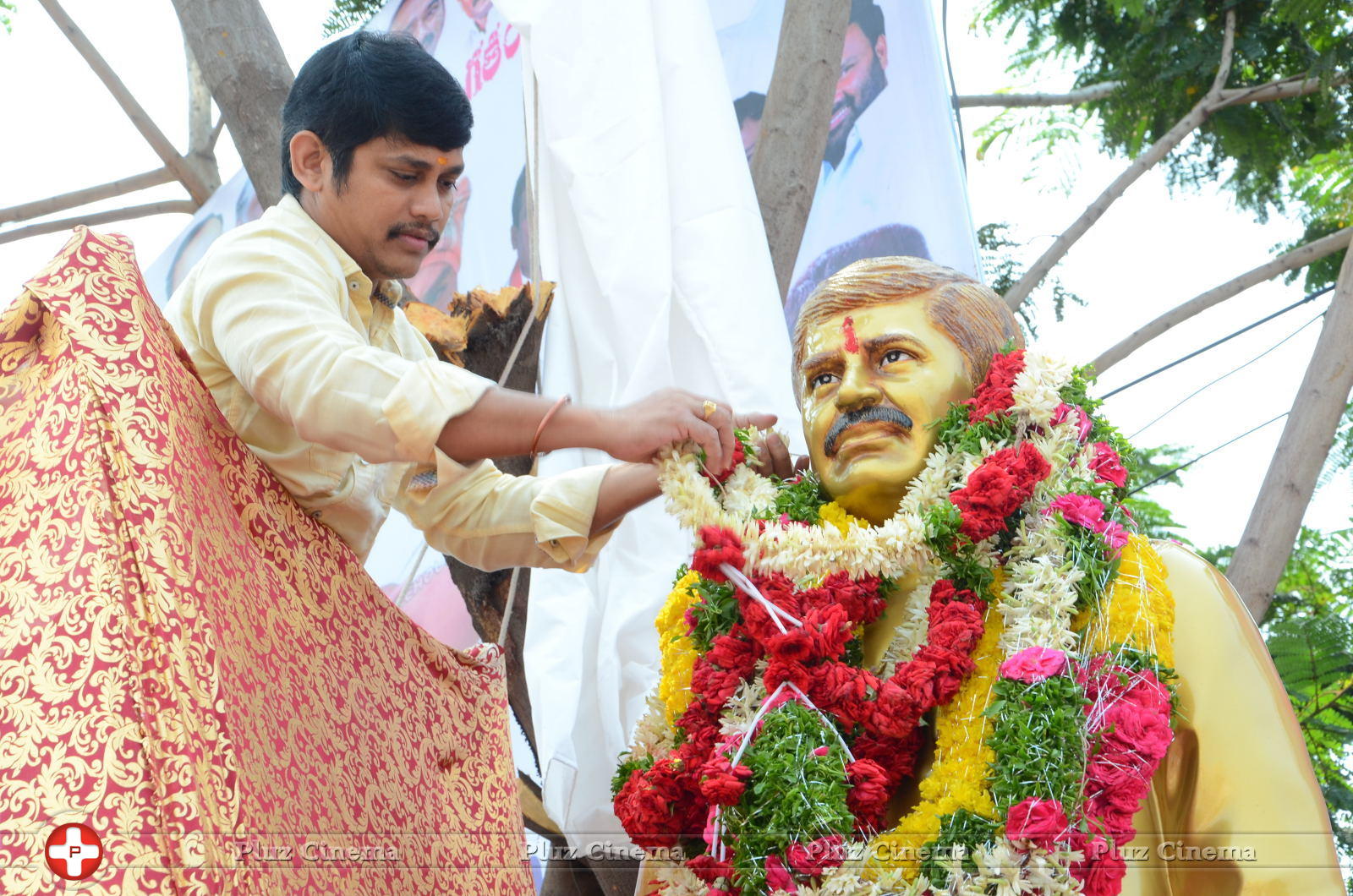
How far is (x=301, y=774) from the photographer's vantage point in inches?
91.9

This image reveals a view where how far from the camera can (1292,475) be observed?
428cm

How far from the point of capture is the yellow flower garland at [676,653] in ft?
9.30

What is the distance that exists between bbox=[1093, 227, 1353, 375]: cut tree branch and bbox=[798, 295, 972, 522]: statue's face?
82.2 inches

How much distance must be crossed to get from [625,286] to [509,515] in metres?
1.09

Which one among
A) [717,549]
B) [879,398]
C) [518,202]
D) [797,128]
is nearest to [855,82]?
[797,128]

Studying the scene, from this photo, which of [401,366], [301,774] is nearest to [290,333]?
[401,366]

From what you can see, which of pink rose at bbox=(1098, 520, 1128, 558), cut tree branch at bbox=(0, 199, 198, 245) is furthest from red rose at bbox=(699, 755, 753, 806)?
cut tree branch at bbox=(0, 199, 198, 245)

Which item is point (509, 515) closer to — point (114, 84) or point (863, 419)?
point (863, 419)

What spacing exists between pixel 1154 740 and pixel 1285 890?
0.34 metres

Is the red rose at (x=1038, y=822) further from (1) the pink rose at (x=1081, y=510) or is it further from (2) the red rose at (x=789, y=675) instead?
(1) the pink rose at (x=1081, y=510)

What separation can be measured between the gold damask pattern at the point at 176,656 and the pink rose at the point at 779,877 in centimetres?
72

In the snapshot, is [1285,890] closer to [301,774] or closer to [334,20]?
[301,774]

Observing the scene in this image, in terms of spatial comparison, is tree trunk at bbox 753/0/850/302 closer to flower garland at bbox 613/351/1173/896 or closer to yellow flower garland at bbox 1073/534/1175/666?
flower garland at bbox 613/351/1173/896

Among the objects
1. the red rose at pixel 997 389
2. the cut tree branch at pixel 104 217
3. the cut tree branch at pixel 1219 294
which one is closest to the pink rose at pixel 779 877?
the red rose at pixel 997 389
